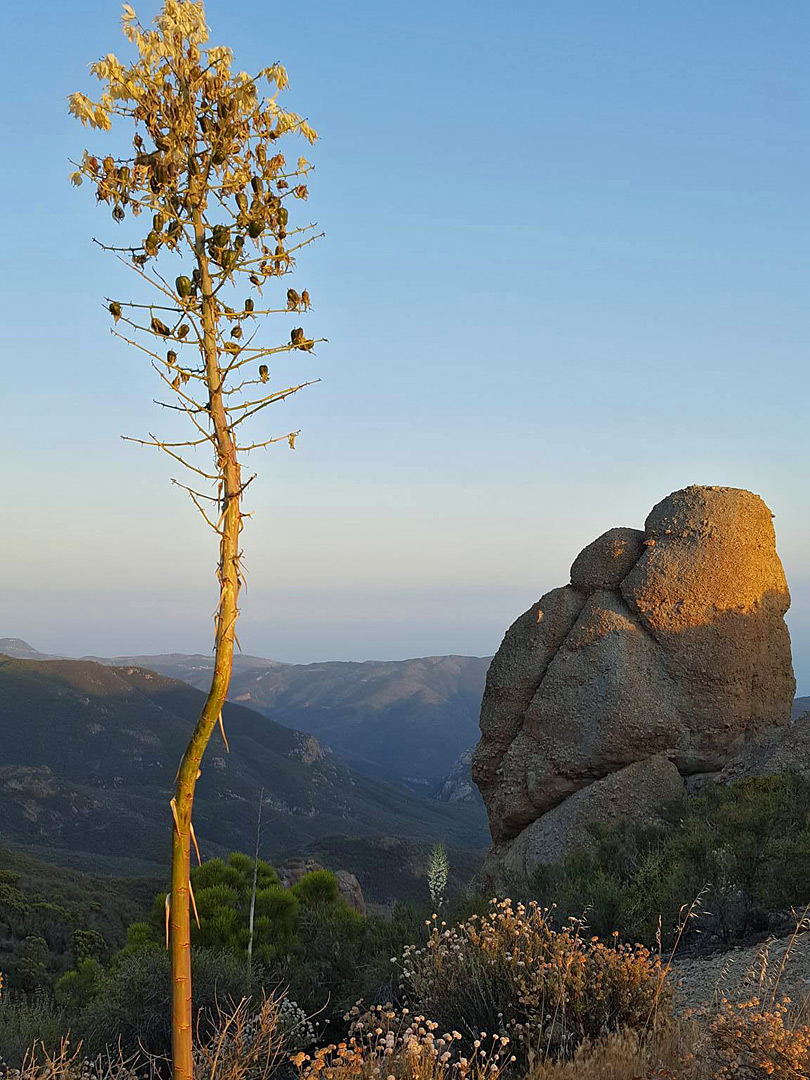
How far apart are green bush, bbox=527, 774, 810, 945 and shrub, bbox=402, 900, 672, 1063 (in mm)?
1158

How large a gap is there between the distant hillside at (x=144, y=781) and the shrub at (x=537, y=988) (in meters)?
44.1

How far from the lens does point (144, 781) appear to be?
Answer: 71125mm

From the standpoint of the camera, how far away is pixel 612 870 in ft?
29.3

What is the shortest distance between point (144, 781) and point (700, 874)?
69907 millimetres

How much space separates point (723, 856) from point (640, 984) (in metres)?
3.04

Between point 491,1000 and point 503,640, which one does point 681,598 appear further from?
point 491,1000

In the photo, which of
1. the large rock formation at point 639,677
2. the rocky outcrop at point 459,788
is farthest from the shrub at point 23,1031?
the rocky outcrop at point 459,788

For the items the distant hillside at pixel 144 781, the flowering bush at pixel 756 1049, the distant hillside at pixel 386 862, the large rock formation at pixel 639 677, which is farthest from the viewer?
the distant hillside at pixel 144 781

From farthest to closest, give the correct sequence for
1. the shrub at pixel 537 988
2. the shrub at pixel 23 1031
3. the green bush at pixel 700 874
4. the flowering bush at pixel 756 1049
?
1. the green bush at pixel 700 874
2. the shrub at pixel 23 1031
3. the shrub at pixel 537 988
4. the flowering bush at pixel 756 1049

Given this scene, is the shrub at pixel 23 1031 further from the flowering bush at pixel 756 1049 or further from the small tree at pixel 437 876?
the flowering bush at pixel 756 1049

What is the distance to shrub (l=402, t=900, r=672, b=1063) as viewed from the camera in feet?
16.2

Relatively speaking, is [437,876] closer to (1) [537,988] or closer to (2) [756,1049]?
(1) [537,988]

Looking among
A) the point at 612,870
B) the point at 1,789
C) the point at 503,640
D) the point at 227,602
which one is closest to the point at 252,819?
the point at 1,789

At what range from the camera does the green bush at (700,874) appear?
726 cm
